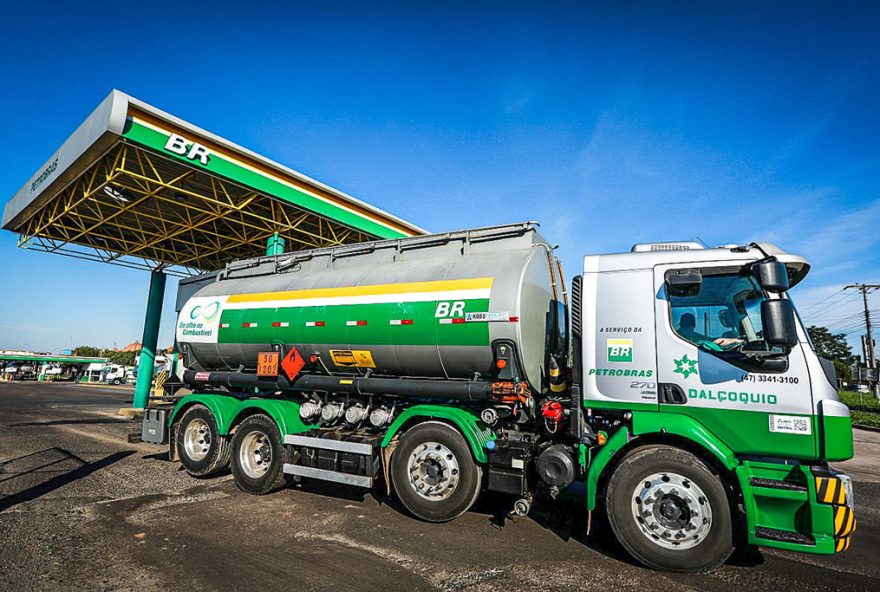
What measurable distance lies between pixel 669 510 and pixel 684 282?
7.46 feet

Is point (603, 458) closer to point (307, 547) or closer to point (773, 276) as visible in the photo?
point (773, 276)

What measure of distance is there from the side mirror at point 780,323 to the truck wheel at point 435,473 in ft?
11.2

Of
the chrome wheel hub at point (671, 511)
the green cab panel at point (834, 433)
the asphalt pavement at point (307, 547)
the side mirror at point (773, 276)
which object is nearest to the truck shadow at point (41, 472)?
the asphalt pavement at point (307, 547)

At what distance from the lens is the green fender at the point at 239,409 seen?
7461 mm

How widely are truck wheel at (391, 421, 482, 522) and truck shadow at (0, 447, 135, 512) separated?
505cm

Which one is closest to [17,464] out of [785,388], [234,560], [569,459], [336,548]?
[234,560]

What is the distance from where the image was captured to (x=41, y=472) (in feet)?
26.5

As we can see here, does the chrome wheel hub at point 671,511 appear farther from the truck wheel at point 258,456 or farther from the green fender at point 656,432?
the truck wheel at point 258,456

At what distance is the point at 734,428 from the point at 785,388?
1.94 ft

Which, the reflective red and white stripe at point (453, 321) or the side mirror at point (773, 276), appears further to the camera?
the reflective red and white stripe at point (453, 321)

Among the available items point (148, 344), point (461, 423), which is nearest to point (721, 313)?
point (461, 423)

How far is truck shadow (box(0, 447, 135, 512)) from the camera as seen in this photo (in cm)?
679

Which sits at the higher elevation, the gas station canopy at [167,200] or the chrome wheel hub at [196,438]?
the gas station canopy at [167,200]

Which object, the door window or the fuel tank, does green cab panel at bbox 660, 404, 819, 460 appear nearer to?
the door window
